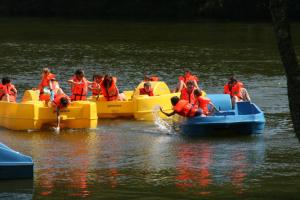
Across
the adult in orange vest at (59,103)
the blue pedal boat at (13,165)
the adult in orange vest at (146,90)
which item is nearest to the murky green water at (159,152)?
the blue pedal boat at (13,165)

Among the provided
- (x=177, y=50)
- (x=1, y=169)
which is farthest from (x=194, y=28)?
(x=1, y=169)

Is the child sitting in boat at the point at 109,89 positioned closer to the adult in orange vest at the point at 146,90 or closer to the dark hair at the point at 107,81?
the dark hair at the point at 107,81

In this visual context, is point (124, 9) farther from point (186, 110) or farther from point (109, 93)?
point (186, 110)

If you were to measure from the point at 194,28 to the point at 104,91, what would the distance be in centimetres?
3546

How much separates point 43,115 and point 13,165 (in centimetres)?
675

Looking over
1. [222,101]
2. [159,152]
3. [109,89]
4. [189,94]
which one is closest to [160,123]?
[189,94]

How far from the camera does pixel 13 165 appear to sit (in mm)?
16141

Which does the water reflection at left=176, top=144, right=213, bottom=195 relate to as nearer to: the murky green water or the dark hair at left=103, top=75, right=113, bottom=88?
the murky green water

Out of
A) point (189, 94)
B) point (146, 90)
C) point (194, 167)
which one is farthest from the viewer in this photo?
point (146, 90)

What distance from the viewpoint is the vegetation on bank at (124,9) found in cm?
6856

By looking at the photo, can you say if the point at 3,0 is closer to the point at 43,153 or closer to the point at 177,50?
the point at 177,50

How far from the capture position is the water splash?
2352 centimetres

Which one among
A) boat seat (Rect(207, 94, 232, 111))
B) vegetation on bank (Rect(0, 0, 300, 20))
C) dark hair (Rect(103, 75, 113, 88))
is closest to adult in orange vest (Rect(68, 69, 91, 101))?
dark hair (Rect(103, 75, 113, 88))

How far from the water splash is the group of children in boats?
726 mm
